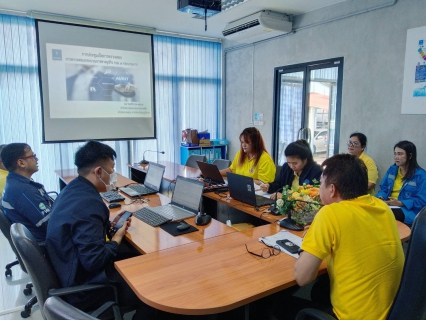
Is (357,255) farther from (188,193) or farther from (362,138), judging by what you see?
(362,138)

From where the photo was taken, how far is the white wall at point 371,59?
3.48 m

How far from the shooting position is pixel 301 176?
265 cm

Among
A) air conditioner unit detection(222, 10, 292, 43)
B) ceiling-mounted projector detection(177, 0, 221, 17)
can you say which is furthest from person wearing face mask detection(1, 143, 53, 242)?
air conditioner unit detection(222, 10, 292, 43)

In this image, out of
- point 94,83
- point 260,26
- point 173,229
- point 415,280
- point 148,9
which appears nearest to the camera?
point 415,280

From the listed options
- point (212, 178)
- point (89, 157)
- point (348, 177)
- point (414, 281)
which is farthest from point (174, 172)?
point (414, 281)

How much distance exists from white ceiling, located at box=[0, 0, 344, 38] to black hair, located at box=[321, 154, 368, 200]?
11.2 ft

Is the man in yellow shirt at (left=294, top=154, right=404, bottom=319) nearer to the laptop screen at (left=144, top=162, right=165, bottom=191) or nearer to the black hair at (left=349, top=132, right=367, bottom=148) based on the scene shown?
the laptop screen at (left=144, top=162, right=165, bottom=191)

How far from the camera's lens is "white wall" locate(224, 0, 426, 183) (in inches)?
137

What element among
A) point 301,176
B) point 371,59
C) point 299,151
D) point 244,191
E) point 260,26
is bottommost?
point 244,191

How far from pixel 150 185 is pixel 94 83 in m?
2.62

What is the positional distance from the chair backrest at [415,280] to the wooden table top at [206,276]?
40cm

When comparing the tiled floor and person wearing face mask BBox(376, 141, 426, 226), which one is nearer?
the tiled floor

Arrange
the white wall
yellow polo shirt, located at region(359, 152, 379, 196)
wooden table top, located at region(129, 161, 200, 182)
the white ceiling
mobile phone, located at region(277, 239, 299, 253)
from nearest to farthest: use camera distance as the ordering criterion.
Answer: mobile phone, located at region(277, 239, 299, 253) → the white wall → yellow polo shirt, located at region(359, 152, 379, 196) → wooden table top, located at region(129, 161, 200, 182) → the white ceiling

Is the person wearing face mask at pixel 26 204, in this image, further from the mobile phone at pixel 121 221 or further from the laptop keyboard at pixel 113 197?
the laptop keyboard at pixel 113 197
